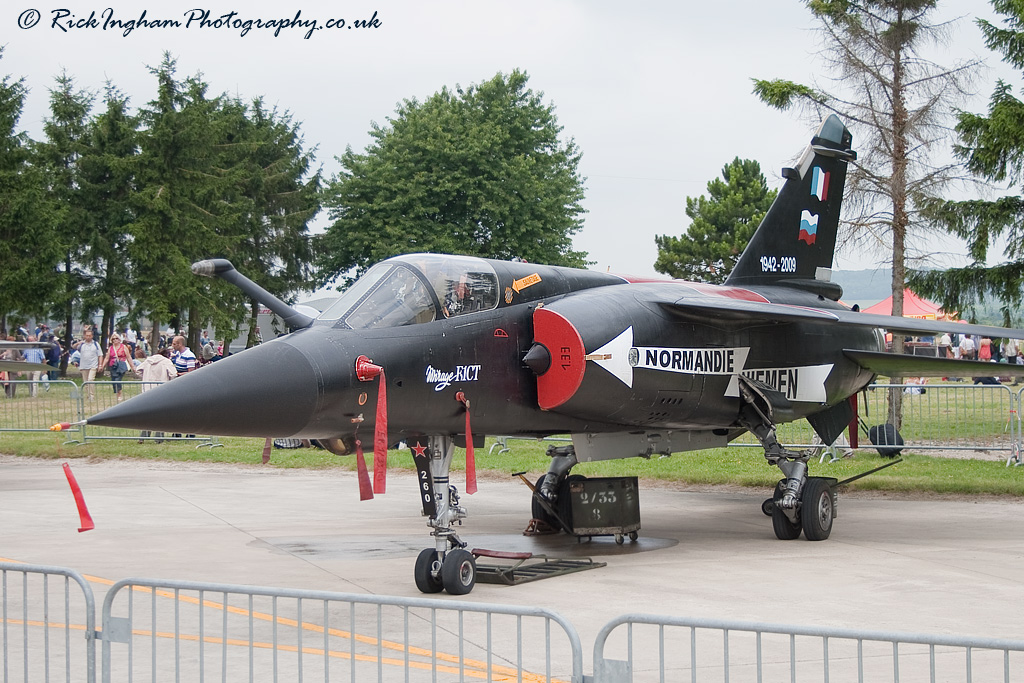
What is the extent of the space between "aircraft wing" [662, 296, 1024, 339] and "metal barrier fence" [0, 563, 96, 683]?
5861mm

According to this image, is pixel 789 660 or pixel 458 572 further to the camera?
pixel 458 572

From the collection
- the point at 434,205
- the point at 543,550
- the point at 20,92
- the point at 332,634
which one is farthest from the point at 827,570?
the point at 20,92

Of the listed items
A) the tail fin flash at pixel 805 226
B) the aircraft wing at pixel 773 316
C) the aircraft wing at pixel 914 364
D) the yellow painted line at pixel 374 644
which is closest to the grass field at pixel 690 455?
the aircraft wing at pixel 914 364

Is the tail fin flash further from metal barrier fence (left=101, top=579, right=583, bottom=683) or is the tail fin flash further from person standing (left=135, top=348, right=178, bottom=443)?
person standing (left=135, top=348, right=178, bottom=443)

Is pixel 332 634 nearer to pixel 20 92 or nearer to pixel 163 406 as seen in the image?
pixel 163 406

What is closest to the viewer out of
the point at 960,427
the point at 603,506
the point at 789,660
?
the point at 789,660

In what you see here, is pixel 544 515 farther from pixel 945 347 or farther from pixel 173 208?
pixel 173 208

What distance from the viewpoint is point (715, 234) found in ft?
181

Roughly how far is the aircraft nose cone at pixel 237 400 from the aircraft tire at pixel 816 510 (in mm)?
5761

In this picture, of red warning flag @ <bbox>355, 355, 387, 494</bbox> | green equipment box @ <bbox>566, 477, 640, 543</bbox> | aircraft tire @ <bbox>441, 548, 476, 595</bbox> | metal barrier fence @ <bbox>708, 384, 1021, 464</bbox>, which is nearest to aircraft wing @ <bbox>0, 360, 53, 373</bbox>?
green equipment box @ <bbox>566, 477, 640, 543</bbox>

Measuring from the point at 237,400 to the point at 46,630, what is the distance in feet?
8.00

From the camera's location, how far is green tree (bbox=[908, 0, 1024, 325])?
18984 mm

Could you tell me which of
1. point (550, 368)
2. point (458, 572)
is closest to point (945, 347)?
point (550, 368)

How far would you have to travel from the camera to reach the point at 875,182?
1980 cm
